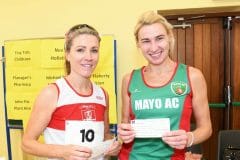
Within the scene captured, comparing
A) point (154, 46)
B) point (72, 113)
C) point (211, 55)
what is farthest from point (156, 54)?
point (211, 55)

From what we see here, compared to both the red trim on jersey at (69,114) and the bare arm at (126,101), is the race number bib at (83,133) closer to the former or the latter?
the red trim on jersey at (69,114)

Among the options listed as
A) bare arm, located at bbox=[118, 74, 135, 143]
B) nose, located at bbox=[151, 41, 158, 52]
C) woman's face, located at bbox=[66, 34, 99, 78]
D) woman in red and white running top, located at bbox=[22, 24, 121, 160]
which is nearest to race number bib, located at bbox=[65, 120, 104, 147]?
woman in red and white running top, located at bbox=[22, 24, 121, 160]

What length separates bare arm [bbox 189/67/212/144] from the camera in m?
1.64

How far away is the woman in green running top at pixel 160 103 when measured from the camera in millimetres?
1569

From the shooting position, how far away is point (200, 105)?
166 cm

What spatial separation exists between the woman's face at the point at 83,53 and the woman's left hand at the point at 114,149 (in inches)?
15.6

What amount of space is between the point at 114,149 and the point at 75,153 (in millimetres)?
266

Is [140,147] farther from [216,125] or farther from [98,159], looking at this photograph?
[216,125]

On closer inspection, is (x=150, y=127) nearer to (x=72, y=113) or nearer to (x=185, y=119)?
(x=185, y=119)

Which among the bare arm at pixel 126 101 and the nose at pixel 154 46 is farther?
the bare arm at pixel 126 101

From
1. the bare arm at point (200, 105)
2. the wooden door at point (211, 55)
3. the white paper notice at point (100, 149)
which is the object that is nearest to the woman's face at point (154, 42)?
the bare arm at point (200, 105)

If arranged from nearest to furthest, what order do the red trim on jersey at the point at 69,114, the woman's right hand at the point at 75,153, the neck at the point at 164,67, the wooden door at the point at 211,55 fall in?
1. the woman's right hand at the point at 75,153
2. the red trim on jersey at the point at 69,114
3. the neck at the point at 164,67
4. the wooden door at the point at 211,55

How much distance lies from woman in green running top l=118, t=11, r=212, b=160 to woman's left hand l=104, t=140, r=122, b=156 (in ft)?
0.11

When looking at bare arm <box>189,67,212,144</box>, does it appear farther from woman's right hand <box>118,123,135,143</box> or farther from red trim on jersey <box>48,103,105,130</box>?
red trim on jersey <box>48,103,105,130</box>
